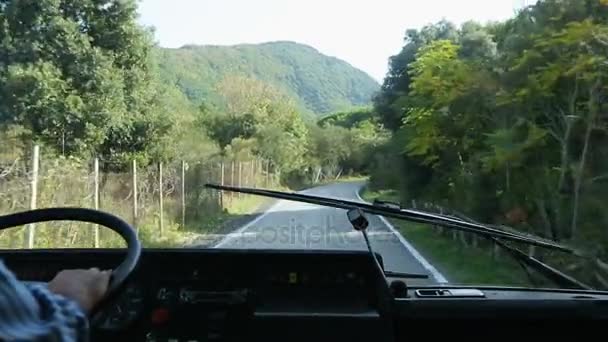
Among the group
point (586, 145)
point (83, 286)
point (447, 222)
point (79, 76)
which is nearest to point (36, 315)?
point (83, 286)

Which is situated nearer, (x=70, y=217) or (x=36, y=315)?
(x=36, y=315)

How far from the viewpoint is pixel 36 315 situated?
1085mm

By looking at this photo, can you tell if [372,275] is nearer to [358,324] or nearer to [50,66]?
[358,324]

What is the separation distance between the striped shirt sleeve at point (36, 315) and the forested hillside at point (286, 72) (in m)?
4.88

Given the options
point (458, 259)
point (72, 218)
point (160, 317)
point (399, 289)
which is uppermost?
point (72, 218)

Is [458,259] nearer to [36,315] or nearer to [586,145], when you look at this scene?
[586,145]

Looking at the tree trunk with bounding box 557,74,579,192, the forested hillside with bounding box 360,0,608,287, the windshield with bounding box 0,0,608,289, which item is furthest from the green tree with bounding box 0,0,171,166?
the tree trunk with bounding box 557,74,579,192

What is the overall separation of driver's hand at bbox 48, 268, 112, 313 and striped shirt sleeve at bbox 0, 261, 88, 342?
5cm

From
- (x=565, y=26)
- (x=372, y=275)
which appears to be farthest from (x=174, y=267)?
(x=565, y=26)

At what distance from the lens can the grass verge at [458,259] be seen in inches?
195

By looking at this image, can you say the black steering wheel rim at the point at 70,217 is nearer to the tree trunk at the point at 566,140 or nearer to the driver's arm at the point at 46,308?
the driver's arm at the point at 46,308

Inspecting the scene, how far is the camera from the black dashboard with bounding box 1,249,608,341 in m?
2.90

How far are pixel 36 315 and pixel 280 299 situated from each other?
6.60 feet

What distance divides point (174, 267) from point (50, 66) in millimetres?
12839
